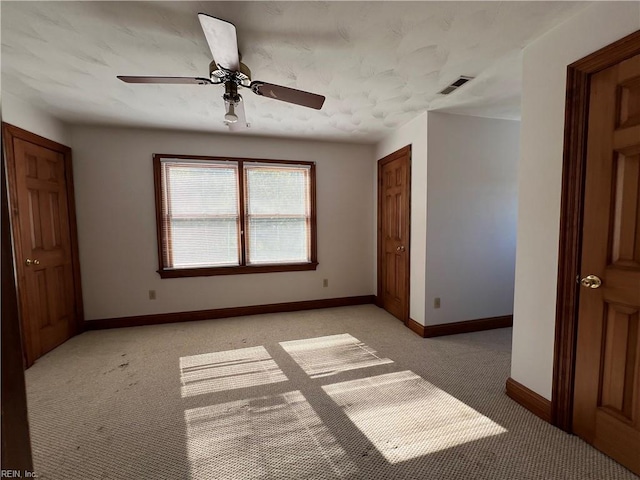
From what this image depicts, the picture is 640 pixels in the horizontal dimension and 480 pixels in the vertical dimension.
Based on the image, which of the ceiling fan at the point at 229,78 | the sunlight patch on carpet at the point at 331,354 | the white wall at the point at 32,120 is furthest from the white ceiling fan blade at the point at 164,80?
the sunlight patch on carpet at the point at 331,354

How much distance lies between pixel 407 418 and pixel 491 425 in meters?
0.51

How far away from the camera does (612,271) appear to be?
1526mm

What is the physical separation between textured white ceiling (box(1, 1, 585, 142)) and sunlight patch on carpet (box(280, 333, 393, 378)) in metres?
2.35

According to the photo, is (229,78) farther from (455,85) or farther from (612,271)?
(612,271)

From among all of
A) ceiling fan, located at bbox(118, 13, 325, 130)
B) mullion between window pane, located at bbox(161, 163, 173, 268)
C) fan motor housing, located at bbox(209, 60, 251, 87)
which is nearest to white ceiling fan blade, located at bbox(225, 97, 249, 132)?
ceiling fan, located at bbox(118, 13, 325, 130)

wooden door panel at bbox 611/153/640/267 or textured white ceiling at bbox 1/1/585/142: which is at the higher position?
textured white ceiling at bbox 1/1/585/142

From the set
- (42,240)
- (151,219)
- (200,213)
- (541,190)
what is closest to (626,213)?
(541,190)

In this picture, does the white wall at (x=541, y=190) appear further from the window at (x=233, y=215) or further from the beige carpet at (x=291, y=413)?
the window at (x=233, y=215)

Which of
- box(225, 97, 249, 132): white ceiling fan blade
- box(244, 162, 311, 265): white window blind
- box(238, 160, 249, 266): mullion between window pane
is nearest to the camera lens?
box(225, 97, 249, 132): white ceiling fan blade

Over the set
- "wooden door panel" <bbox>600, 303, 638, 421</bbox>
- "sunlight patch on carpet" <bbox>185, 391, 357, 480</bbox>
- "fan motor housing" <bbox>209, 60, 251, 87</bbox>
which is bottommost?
"sunlight patch on carpet" <bbox>185, 391, 357, 480</bbox>

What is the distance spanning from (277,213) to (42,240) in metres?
2.44

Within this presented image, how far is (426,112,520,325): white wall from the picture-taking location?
3.07m

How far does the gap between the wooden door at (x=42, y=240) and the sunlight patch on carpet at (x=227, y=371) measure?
4.74ft

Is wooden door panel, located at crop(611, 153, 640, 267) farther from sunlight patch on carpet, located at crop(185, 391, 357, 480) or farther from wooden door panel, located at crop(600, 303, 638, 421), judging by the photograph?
sunlight patch on carpet, located at crop(185, 391, 357, 480)
